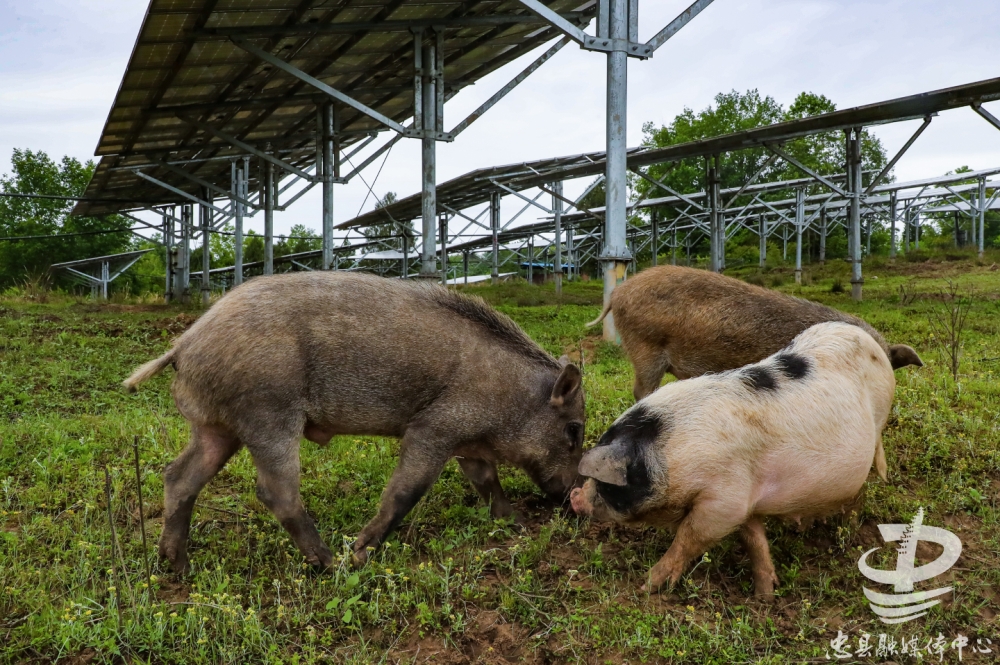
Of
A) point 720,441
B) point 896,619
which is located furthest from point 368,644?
point 896,619

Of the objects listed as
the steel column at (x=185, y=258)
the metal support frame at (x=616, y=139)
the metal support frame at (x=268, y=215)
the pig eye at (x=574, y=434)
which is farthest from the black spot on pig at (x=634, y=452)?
the steel column at (x=185, y=258)

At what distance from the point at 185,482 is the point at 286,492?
1.91 feet

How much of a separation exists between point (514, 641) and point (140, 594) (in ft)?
5.73

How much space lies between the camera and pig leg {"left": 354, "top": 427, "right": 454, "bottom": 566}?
4.07 metres

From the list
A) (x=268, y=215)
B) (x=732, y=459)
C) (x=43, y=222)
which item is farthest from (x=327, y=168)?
(x=43, y=222)

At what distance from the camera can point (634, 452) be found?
3648mm

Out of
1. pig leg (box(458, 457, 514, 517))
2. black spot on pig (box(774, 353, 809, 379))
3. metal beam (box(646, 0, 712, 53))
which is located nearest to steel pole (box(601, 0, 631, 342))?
metal beam (box(646, 0, 712, 53))

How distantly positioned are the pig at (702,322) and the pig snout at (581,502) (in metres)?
1.92

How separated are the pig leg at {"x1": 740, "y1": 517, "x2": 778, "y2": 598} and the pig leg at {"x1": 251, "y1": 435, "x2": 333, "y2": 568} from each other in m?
2.04

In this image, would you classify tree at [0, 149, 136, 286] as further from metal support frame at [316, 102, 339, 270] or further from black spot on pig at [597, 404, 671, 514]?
black spot on pig at [597, 404, 671, 514]

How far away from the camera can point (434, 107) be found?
12172 mm

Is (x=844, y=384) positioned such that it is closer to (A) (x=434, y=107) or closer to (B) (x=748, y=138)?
(A) (x=434, y=107)

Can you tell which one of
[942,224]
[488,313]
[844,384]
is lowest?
[844,384]

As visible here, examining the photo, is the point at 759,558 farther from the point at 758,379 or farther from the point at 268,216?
the point at 268,216
